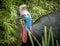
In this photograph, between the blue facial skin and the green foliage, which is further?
the green foliage

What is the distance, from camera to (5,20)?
3342 mm

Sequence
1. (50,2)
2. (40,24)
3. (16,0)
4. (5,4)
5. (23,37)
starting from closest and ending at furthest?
(23,37), (40,24), (5,4), (16,0), (50,2)

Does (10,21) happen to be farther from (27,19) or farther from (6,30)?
(27,19)

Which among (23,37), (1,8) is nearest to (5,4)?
(1,8)

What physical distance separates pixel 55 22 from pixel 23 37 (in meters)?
0.71

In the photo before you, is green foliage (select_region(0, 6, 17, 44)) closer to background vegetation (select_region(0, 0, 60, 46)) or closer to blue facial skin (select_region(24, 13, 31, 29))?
background vegetation (select_region(0, 0, 60, 46))

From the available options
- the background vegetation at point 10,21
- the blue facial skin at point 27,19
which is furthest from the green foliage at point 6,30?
the blue facial skin at point 27,19

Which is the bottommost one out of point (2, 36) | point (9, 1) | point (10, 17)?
point (2, 36)

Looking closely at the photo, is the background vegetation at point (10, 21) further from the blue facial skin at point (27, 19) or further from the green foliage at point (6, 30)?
the blue facial skin at point (27, 19)

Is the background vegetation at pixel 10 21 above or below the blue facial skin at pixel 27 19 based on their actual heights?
below

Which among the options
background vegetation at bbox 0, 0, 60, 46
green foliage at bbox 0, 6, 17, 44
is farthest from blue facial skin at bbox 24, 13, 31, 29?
green foliage at bbox 0, 6, 17, 44

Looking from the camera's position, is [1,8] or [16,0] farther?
[16,0]

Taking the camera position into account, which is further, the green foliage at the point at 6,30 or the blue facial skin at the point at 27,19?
the green foliage at the point at 6,30

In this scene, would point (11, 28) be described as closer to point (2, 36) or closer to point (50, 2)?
point (2, 36)
